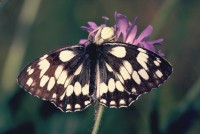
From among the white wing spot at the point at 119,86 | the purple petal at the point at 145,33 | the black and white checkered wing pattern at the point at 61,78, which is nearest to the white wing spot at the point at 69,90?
the black and white checkered wing pattern at the point at 61,78

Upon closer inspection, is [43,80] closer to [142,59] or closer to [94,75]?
[94,75]

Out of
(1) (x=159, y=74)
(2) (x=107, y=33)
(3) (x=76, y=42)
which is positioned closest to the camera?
(1) (x=159, y=74)

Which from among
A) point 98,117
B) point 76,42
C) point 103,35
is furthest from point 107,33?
point 76,42

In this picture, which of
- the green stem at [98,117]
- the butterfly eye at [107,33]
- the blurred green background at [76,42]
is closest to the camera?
the green stem at [98,117]

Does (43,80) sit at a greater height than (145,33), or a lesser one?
Answer: lesser

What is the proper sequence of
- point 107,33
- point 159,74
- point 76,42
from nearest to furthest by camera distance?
point 159,74 < point 107,33 < point 76,42

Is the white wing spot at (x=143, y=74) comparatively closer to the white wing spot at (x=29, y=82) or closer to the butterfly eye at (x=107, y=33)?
the butterfly eye at (x=107, y=33)

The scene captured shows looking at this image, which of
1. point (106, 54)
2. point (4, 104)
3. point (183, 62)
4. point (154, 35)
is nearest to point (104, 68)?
point (106, 54)

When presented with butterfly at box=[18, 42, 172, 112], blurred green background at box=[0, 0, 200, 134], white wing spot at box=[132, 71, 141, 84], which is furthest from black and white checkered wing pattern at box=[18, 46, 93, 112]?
blurred green background at box=[0, 0, 200, 134]
